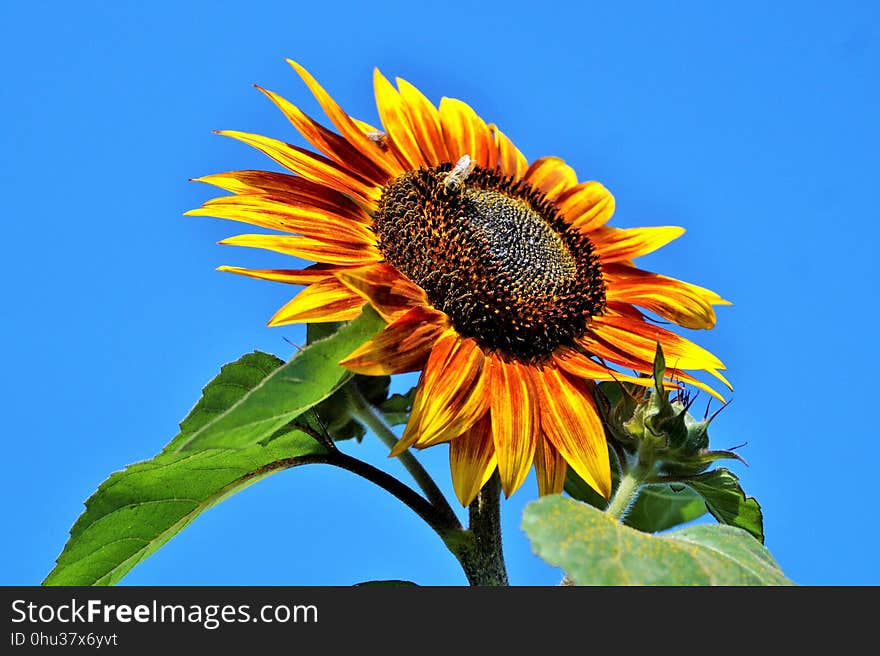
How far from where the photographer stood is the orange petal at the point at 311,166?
1358 mm

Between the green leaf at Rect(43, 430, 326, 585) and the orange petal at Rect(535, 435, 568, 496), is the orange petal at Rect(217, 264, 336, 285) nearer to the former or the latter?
the green leaf at Rect(43, 430, 326, 585)

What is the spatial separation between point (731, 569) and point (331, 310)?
504 mm

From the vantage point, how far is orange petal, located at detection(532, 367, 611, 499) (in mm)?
1220

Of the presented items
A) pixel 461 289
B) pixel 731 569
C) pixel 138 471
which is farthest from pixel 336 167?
pixel 731 569

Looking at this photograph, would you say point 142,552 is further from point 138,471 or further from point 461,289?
point 461,289

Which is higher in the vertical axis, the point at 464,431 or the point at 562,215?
the point at 562,215

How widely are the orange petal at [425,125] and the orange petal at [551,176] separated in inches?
8.2

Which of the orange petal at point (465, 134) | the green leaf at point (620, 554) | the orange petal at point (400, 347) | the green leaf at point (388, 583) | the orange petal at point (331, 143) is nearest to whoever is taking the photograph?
the green leaf at point (620, 554)

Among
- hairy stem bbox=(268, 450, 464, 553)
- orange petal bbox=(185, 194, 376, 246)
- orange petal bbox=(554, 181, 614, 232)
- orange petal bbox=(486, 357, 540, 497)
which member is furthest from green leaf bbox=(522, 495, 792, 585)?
orange petal bbox=(554, 181, 614, 232)

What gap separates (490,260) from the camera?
1367 mm

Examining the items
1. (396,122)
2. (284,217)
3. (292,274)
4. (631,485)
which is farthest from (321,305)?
(396,122)

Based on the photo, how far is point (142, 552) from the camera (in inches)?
47.9

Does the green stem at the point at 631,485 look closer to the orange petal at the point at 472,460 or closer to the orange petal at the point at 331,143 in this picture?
the orange petal at the point at 472,460

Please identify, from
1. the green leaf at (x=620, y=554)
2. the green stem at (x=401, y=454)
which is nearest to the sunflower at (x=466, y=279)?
the green stem at (x=401, y=454)
